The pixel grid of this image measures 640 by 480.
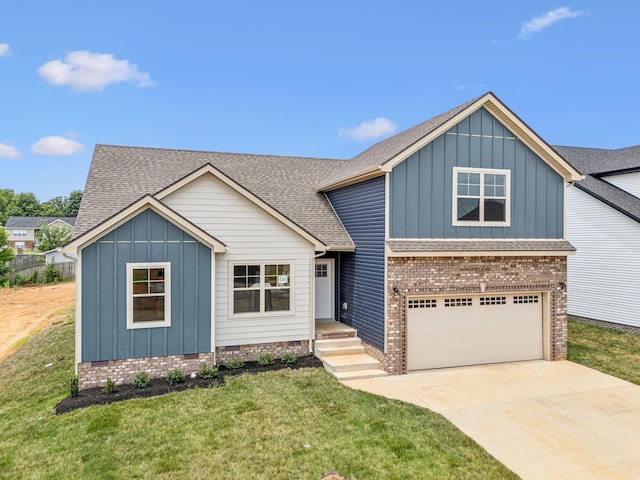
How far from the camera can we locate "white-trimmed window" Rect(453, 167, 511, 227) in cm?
1056

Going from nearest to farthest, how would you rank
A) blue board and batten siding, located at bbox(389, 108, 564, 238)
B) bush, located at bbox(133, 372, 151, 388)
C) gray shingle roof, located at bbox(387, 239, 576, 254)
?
bush, located at bbox(133, 372, 151, 388)
gray shingle roof, located at bbox(387, 239, 576, 254)
blue board and batten siding, located at bbox(389, 108, 564, 238)

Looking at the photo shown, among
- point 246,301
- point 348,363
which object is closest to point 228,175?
point 246,301

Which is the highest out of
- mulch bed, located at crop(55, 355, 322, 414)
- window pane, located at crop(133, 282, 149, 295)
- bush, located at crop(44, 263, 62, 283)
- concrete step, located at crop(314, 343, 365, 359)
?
window pane, located at crop(133, 282, 149, 295)

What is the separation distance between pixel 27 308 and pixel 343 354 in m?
18.9

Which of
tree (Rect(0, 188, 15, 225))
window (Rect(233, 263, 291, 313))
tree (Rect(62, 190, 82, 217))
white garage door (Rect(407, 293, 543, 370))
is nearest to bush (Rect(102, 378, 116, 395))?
window (Rect(233, 263, 291, 313))

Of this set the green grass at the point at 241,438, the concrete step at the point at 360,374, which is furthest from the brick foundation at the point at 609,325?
the green grass at the point at 241,438

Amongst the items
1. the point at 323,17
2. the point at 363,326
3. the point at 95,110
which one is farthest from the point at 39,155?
the point at 363,326

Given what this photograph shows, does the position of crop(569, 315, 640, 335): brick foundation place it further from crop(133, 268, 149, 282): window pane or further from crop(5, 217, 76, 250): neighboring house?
crop(5, 217, 76, 250): neighboring house

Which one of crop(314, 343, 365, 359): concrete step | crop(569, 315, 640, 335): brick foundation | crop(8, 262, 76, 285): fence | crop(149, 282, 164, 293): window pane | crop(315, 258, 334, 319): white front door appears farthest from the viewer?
crop(8, 262, 76, 285): fence

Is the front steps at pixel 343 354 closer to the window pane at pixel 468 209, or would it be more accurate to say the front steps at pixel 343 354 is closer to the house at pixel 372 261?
the house at pixel 372 261

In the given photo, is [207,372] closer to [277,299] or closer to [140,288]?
[140,288]

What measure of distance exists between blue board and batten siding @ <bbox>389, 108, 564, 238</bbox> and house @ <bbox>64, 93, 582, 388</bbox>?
0.11ft

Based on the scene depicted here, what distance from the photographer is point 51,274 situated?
100 ft

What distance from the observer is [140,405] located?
780 centimetres
